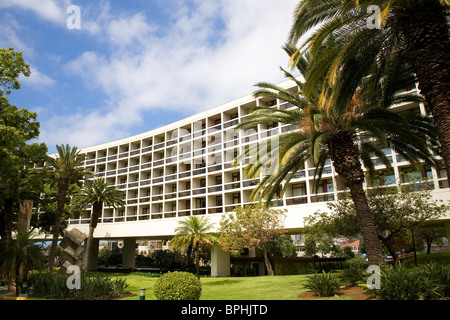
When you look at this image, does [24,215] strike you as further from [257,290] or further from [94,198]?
[257,290]

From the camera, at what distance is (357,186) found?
1419 centimetres

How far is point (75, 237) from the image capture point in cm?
3006

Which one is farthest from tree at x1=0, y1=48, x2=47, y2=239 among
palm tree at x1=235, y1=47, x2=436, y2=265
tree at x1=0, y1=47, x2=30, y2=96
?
palm tree at x1=235, y1=47, x2=436, y2=265

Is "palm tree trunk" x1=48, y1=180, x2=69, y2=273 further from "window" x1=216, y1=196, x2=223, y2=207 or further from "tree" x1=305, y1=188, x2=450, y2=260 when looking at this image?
"tree" x1=305, y1=188, x2=450, y2=260

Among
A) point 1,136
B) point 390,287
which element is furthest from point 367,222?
point 1,136

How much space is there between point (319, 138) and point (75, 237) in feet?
82.7

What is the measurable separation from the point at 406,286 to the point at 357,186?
15.7 ft

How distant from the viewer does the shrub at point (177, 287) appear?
44.9ft

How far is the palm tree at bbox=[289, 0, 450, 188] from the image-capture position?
9766 mm

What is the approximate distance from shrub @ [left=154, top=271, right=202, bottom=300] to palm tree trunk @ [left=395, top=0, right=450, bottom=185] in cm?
1022

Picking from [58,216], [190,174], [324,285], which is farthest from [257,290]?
[190,174]

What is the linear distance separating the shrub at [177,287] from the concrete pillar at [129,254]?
33.2 m
